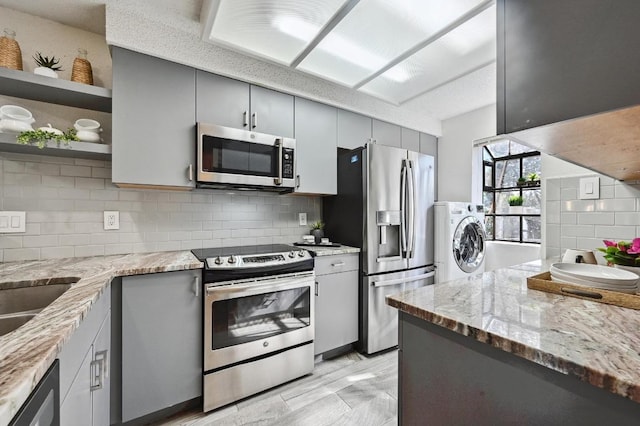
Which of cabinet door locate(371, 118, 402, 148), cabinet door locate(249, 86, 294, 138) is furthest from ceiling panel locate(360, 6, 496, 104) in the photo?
cabinet door locate(249, 86, 294, 138)

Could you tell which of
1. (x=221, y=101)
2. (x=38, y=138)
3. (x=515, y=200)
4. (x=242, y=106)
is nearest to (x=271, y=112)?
(x=242, y=106)

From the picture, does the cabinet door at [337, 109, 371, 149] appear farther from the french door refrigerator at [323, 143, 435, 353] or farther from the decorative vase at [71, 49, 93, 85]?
the decorative vase at [71, 49, 93, 85]

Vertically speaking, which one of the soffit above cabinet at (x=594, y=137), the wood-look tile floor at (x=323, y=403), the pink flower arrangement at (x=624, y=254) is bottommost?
the wood-look tile floor at (x=323, y=403)

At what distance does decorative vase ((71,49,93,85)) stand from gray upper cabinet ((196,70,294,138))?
647mm

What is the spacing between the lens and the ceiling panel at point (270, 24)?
1372mm

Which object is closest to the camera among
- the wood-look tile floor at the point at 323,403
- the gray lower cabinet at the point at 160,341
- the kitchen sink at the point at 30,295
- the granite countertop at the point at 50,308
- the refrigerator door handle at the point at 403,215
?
the granite countertop at the point at 50,308

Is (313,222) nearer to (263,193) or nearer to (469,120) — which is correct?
(263,193)

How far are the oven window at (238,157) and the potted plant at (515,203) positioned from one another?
9.40ft

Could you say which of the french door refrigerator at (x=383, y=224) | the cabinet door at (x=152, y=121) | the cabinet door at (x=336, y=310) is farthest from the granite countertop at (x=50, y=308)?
the french door refrigerator at (x=383, y=224)

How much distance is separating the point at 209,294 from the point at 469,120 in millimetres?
3332

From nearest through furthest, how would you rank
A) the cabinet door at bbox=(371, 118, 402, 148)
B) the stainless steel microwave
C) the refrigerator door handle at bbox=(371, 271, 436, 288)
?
1. the stainless steel microwave
2. the refrigerator door handle at bbox=(371, 271, 436, 288)
3. the cabinet door at bbox=(371, 118, 402, 148)

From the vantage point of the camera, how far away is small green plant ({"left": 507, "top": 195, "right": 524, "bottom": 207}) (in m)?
3.18

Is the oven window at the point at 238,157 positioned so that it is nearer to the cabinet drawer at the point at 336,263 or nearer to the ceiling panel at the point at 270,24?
the ceiling panel at the point at 270,24

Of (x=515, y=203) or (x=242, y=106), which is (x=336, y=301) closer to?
(x=242, y=106)
